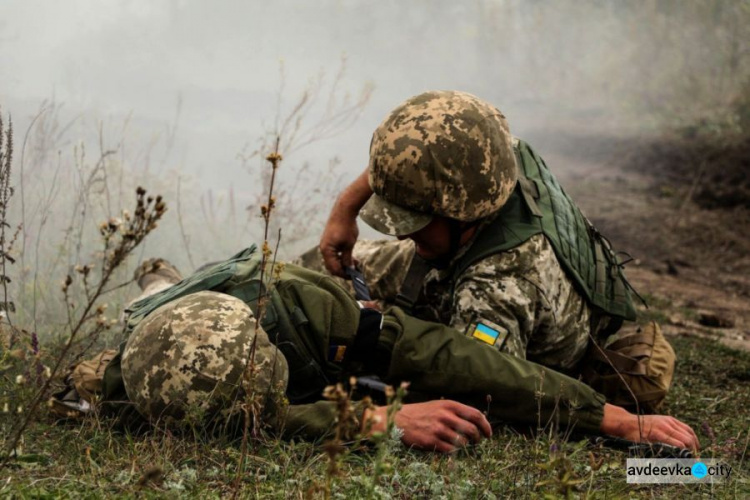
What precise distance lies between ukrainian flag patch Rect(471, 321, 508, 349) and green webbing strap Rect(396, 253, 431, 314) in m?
0.65

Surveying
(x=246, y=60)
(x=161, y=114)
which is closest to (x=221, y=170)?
(x=161, y=114)

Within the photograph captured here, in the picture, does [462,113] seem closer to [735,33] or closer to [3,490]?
[3,490]

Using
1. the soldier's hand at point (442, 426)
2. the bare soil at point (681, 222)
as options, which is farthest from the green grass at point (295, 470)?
the bare soil at point (681, 222)

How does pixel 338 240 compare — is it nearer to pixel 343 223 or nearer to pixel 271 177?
pixel 343 223

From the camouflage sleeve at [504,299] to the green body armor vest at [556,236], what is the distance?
0.06 meters

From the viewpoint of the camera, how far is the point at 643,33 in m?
16.1

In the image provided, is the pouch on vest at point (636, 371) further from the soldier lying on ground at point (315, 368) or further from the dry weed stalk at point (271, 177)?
the dry weed stalk at point (271, 177)

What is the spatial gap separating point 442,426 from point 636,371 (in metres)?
1.14

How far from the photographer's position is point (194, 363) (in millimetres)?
2574

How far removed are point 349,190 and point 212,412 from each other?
65.7 inches

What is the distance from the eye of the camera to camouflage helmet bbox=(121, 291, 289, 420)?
8.43ft

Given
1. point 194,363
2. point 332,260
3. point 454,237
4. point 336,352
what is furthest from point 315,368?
point 332,260

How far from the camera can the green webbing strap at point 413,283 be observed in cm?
371

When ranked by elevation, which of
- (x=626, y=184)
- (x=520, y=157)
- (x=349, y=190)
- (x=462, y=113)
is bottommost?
(x=626, y=184)
